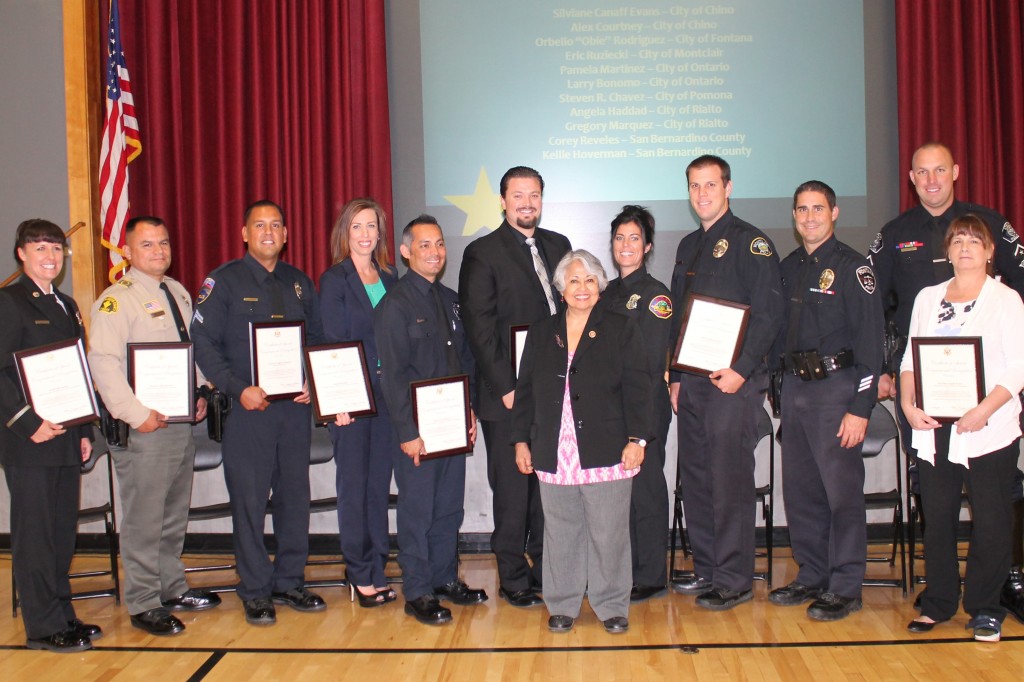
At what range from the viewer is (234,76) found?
261 inches

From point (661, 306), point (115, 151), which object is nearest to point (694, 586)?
point (661, 306)

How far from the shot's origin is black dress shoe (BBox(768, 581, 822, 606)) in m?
4.16

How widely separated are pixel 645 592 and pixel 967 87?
480 centimetres

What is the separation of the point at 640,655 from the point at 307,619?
5.33 ft

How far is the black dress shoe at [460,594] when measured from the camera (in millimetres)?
4270

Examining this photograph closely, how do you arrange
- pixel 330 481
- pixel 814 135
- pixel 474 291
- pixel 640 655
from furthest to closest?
1. pixel 814 135
2. pixel 330 481
3. pixel 474 291
4. pixel 640 655

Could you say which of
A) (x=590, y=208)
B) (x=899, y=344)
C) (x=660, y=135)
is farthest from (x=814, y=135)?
(x=899, y=344)

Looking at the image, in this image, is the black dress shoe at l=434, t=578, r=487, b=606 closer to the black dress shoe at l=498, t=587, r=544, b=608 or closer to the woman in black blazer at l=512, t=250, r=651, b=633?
the black dress shoe at l=498, t=587, r=544, b=608

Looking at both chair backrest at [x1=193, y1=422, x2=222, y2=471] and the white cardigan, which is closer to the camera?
the white cardigan

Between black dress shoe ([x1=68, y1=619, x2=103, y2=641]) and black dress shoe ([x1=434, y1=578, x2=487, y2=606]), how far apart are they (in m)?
1.56

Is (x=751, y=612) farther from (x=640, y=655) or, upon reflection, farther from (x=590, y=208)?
(x=590, y=208)

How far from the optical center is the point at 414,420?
13.3ft

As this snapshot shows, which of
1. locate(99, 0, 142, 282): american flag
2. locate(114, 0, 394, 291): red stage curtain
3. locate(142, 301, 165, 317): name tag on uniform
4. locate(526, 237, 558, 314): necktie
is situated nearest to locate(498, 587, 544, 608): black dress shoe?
locate(526, 237, 558, 314): necktie

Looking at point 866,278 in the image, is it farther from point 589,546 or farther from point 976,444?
point 589,546
